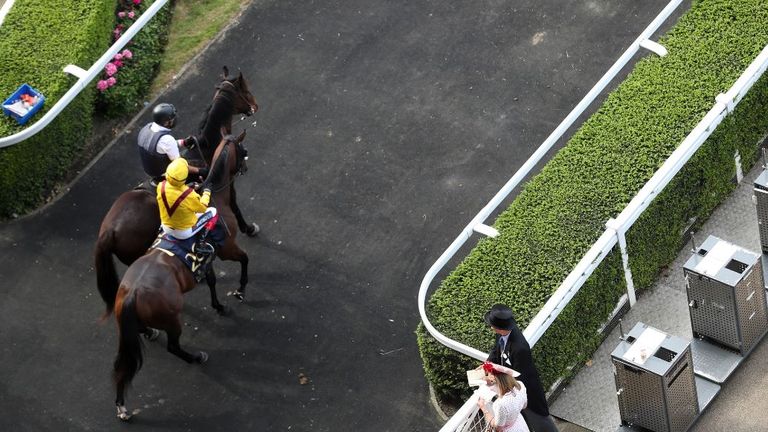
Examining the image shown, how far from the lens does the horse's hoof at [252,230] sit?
17.7 meters

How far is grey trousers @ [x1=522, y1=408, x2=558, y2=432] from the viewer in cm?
1440

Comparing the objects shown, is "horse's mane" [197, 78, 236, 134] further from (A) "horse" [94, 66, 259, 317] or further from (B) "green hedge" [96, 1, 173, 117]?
(B) "green hedge" [96, 1, 173, 117]

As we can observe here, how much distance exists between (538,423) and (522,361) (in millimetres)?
670

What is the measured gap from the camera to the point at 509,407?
13.7 metres

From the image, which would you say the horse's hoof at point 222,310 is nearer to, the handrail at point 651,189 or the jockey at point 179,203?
the jockey at point 179,203

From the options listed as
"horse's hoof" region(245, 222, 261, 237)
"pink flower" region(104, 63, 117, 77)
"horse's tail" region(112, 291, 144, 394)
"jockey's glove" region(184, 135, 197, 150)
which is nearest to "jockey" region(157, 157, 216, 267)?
"horse's tail" region(112, 291, 144, 394)

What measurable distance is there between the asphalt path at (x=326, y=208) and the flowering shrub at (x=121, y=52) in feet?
1.99

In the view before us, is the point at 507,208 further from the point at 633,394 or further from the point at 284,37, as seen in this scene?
the point at 284,37

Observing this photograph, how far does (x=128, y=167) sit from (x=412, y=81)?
3413mm

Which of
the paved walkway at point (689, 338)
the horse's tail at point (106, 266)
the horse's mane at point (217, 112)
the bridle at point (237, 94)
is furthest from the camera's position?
the bridle at point (237, 94)

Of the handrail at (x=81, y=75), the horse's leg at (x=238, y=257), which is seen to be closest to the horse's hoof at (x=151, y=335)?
the horse's leg at (x=238, y=257)

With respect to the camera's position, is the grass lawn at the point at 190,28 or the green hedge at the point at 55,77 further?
the grass lawn at the point at 190,28

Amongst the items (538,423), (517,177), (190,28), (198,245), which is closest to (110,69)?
(190,28)

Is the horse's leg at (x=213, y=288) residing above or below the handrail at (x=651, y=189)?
below
